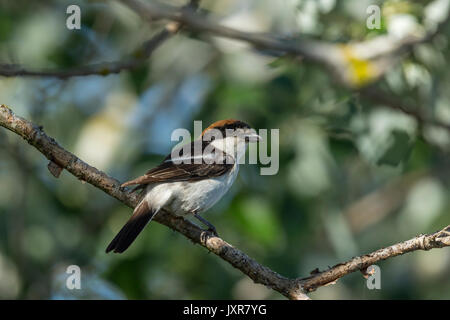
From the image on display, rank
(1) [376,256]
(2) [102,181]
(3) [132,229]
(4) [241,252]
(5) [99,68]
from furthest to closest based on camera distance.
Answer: (5) [99,68] → (3) [132,229] → (2) [102,181] → (4) [241,252] → (1) [376,256]

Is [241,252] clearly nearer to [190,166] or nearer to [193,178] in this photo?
[193,178]

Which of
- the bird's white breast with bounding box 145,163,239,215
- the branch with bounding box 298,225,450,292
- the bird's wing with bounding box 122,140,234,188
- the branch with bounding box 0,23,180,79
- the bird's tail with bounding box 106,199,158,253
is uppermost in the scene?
the branch with bounding box 0,23,180,79

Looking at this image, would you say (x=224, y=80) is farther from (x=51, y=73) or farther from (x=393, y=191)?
(x=393, y=191)

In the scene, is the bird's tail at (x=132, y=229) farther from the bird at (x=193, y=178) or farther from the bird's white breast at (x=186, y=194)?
the bird's white breast at (x=186, y=194)

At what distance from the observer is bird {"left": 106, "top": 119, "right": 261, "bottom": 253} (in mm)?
4059

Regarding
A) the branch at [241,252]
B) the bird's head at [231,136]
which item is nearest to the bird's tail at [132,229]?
the branch at [241,252]

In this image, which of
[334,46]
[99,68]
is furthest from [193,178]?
[334,46]

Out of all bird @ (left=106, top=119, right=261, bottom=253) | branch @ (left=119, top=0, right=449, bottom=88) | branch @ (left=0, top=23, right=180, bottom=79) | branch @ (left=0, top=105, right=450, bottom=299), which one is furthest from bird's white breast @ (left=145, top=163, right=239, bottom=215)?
branch @ (left=119, top=0, right=449, bottom=88)

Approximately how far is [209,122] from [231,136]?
0.39 metres

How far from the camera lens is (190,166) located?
4.69 m

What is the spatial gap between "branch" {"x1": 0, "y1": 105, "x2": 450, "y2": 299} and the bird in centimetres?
39

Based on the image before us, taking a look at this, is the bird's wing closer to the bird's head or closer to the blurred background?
the bird's head

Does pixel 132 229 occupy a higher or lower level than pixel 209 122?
lower

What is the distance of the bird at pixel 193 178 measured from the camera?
13.3 ft
